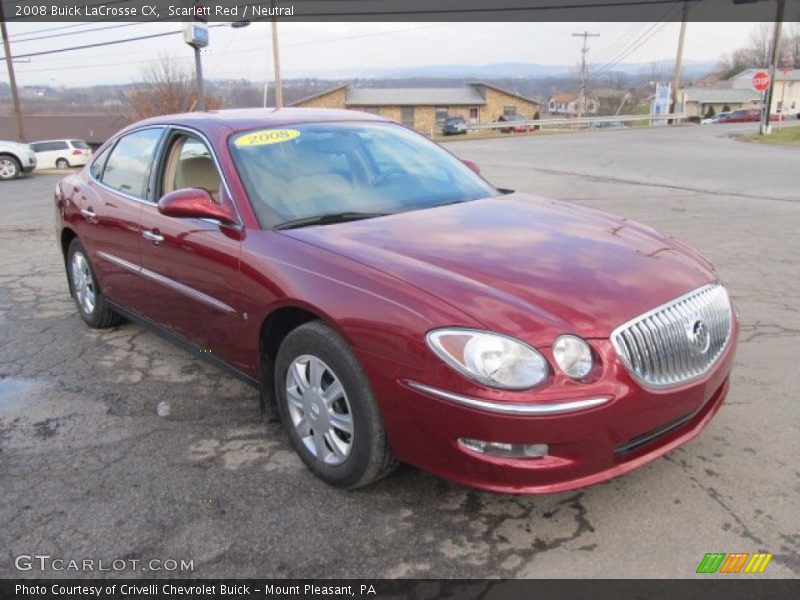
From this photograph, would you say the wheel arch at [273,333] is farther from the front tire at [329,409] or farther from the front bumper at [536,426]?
the front bumper at [536,426]

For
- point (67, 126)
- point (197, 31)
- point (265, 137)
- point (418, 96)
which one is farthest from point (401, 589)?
point (67, 126)

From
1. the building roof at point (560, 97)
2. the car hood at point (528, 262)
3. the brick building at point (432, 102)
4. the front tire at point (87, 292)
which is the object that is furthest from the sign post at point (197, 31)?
the building roof at point (560, 97)

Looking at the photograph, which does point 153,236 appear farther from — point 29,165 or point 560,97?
point 560,97

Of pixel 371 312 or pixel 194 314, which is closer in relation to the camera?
pixel 371 312

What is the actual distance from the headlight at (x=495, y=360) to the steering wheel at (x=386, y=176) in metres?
1.59

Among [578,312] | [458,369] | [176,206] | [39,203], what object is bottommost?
[39,203]

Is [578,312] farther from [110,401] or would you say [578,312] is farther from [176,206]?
[110,401]

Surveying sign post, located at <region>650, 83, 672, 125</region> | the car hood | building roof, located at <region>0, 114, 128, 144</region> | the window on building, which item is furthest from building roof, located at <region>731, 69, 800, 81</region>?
building roof, located at <region>0, 114, 128, 144</region>

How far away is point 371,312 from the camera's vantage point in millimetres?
2621

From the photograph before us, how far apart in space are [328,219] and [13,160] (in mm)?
19934

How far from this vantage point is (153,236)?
3.96 meters

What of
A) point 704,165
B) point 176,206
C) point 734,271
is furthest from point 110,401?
point 704,165

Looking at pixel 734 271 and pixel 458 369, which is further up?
pixel 458 369

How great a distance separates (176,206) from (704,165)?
16802mm
